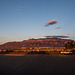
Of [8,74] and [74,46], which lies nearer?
[8,74]

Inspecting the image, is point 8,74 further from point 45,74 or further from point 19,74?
point 45,74

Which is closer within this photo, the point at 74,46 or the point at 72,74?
the point at 72,74

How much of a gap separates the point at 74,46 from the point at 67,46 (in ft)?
16.0

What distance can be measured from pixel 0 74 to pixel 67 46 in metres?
83.9

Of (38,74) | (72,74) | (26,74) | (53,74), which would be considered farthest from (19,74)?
(72,74)

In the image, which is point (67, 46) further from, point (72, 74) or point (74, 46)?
point (72, 74)

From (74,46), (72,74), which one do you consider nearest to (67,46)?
(74,46)

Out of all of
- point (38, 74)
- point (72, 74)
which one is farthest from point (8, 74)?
point (72, 74)

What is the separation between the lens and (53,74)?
1178cm

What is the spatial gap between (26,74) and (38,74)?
1.11 metres

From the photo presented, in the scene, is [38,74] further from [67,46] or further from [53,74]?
[67,46]

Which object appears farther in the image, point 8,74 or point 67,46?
point 67,46

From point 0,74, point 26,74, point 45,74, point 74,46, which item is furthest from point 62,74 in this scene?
point 74,46

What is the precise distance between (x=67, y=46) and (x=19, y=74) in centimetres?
8351
